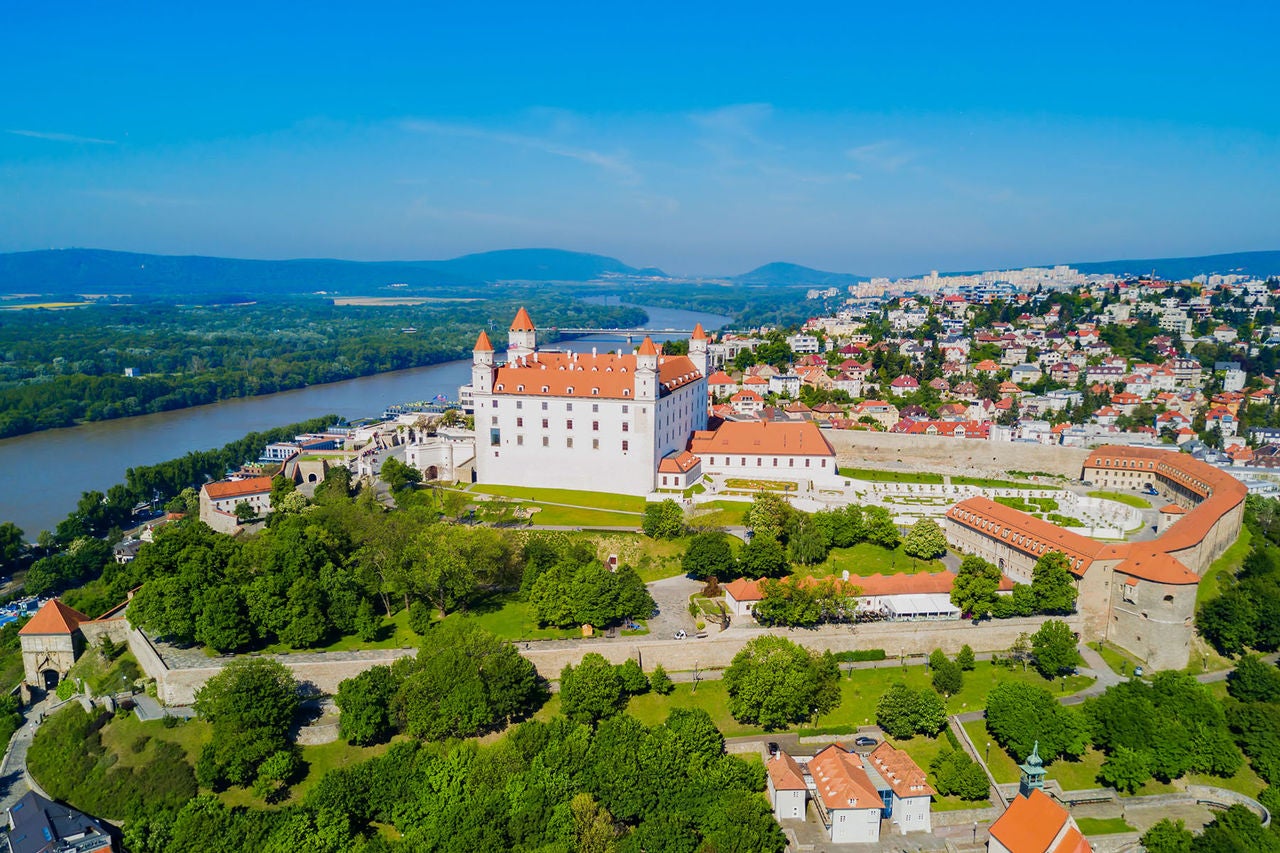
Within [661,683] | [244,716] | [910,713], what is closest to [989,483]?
[910,713]

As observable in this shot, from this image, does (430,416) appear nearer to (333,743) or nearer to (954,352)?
(333,743)

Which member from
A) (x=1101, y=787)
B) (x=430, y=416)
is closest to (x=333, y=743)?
(x=1101, y=787)

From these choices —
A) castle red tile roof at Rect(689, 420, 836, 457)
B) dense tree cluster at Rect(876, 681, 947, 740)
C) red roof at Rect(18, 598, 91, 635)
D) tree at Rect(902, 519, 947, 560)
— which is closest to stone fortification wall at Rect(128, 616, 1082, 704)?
dense tree cluster at Rect(876, 681, 947, 740)

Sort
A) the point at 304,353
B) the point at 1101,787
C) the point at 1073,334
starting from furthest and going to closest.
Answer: the point at 304,353 < the point at 1073,334 < the point at 1101,787

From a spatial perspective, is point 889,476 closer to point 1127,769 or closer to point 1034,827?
point 1127,769

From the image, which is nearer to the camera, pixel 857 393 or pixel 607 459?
pixel 607 459

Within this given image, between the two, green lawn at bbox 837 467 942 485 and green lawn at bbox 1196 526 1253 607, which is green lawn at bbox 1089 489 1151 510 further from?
green lawn at bbox 837 467 942 485

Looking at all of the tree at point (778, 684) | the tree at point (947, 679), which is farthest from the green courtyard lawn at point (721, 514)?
the tree at point (947, 679)
